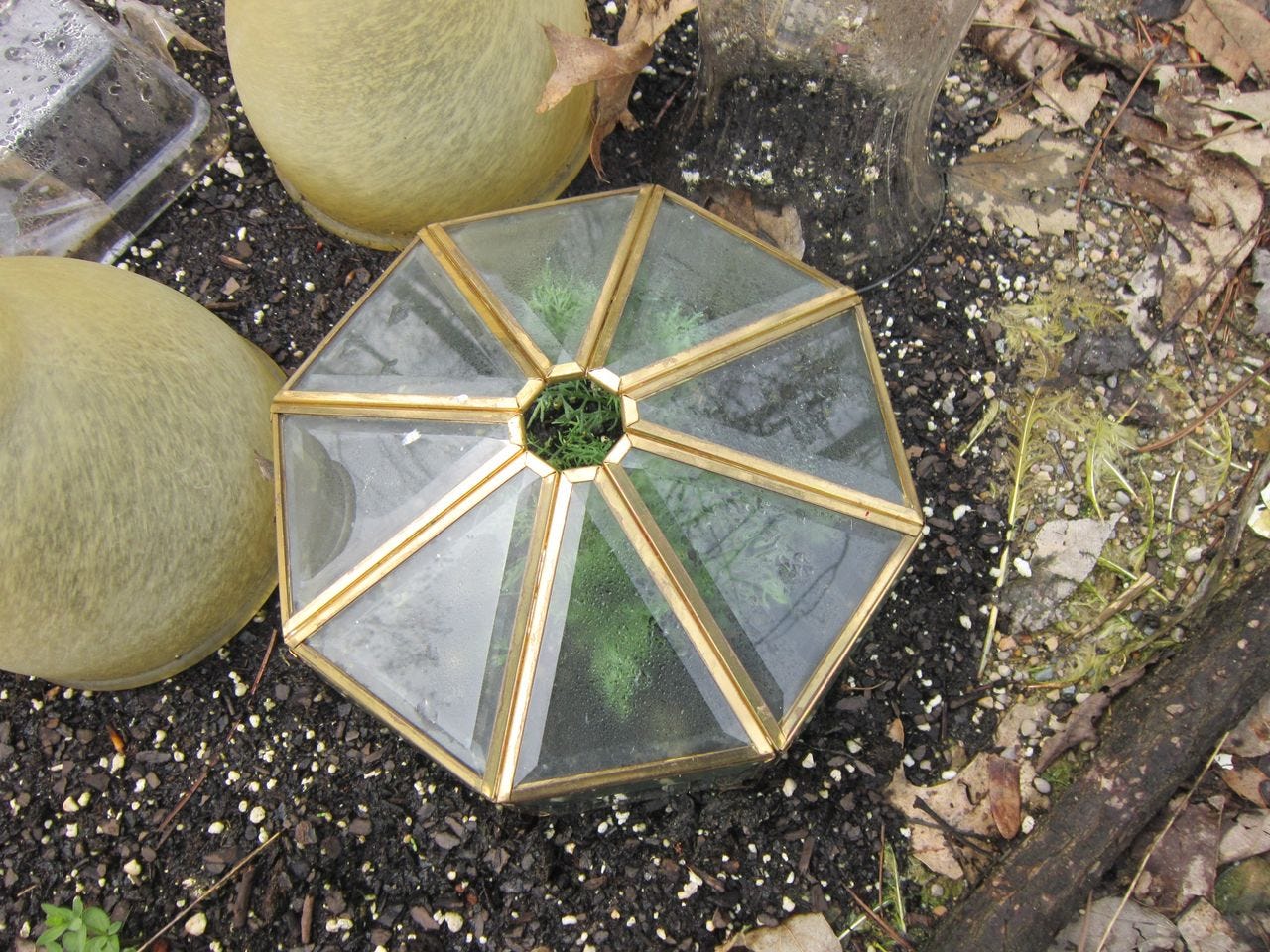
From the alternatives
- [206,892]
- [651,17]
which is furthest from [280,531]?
[651,17]

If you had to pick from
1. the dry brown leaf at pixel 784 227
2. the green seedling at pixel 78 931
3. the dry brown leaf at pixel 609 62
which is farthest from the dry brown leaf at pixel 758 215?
the green seedling at pixel 78 931

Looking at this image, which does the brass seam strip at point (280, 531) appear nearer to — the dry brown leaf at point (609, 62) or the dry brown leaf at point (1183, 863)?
the dry brown leaf at point (609, 62)

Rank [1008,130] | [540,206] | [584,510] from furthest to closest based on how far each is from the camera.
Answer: [1008,130], [540,206], [584,510]

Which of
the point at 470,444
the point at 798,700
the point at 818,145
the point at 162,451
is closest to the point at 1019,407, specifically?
the point at 818,145

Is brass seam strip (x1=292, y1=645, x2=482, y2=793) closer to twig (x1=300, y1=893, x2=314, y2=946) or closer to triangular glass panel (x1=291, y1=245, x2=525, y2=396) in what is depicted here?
triangular glass panel (x1=291, y1=245, x2=525, y2=396)

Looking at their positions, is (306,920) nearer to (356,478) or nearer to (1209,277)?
(356,478)

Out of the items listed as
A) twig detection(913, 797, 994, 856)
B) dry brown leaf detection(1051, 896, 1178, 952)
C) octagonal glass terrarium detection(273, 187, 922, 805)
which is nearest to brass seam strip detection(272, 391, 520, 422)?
octagonal glass terrarium detection(273, 187, 922, 805)
